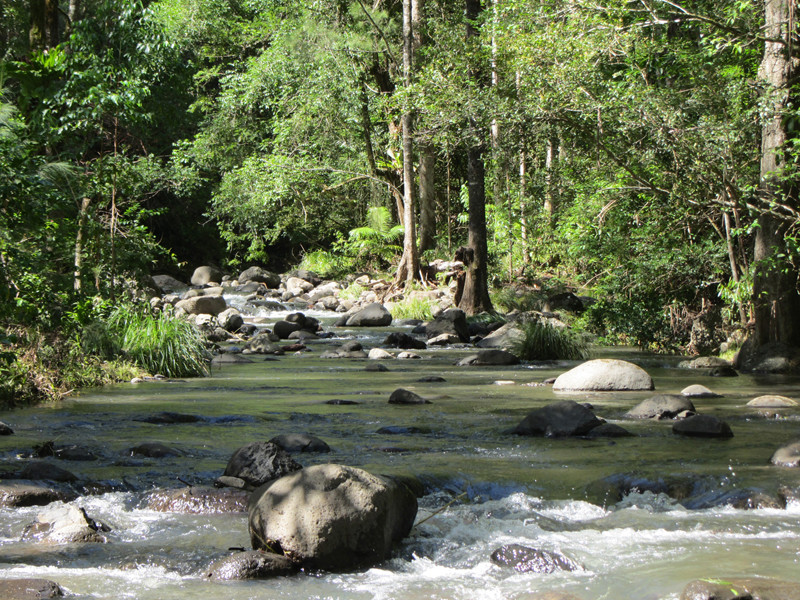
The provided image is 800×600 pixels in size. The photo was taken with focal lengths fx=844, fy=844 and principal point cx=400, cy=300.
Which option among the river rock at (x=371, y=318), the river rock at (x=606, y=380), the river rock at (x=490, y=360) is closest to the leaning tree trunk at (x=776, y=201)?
the river rock at (x=606, y=380)

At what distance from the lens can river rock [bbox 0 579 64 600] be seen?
3545mm

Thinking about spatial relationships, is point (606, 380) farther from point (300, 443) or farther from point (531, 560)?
point (531, 560)

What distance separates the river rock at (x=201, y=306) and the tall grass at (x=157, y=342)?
7630mm

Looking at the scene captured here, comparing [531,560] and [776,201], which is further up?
[776,201]

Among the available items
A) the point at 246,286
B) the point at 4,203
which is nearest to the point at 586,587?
the point at 4,203

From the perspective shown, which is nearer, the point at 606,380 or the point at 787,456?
the point at 787,456

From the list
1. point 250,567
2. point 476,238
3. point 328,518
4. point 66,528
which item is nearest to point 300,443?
point 66,528

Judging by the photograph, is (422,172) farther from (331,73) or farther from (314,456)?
(314,456)

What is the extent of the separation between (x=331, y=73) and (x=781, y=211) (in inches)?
638

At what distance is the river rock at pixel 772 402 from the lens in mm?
8344

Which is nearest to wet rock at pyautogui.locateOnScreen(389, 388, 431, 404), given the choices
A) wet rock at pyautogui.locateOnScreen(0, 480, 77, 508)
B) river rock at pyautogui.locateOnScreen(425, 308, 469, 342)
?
wet rock at pyautogui.locateOnScreen(0, 480, 77, 508)

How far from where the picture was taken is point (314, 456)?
20.2 ft

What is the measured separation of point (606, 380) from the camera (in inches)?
386

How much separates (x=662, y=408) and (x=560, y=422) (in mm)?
1246
